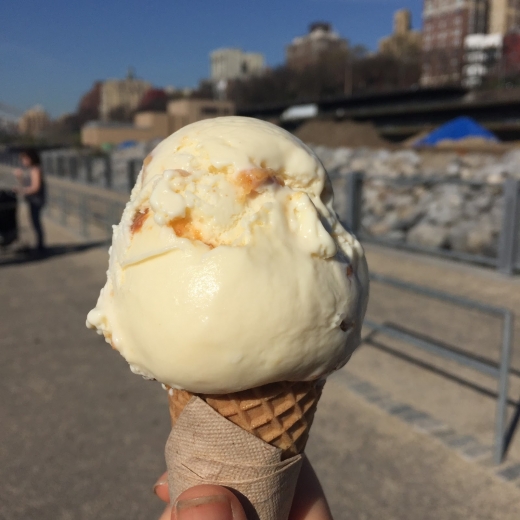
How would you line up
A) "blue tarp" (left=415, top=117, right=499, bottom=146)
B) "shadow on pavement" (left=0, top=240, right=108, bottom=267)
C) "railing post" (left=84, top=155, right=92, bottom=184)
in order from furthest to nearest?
"railing post" (left=84, top=155, right=92, bottom=184), "blue tarp" (left=415, top=117, right=499, bottom=146), "shadow on pavement" (left=0, top=240, right=108, bottom=267)

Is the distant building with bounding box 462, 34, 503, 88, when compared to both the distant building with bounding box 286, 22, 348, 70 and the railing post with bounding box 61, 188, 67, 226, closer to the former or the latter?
the distant building with bounding box 286, 22, 348, 70

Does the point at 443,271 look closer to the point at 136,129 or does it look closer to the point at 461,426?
the point at 461,426

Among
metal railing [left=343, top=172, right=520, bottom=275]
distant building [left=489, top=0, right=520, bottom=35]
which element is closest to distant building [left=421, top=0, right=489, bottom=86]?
distant building [left=489, top=0, right=520, bottom=35]

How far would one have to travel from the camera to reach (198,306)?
1.44 metres

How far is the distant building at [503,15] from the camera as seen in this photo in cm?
6278

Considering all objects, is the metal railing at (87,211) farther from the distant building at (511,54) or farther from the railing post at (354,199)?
the distant building at (511,54)

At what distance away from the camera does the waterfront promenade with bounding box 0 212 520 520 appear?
10.6 ft

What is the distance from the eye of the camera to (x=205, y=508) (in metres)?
1.49

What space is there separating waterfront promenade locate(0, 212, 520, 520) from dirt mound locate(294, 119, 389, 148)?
19.1 meters

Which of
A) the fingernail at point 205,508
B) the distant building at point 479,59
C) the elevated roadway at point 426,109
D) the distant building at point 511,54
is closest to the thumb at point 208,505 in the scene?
the fingernail at point 205,508

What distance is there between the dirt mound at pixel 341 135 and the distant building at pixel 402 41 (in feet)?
124

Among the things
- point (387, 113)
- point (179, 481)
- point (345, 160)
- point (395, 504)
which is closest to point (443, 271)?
point (395, 504)

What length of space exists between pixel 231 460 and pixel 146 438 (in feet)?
8.26

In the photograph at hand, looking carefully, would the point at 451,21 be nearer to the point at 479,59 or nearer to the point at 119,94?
the point at 479,59
